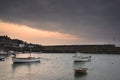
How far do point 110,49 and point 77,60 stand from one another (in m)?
111

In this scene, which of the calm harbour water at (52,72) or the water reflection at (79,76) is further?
the calm harbour water at (52,72)

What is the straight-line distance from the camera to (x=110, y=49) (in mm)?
186500

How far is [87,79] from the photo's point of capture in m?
39.5

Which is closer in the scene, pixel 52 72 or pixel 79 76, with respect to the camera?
pixel 79 76

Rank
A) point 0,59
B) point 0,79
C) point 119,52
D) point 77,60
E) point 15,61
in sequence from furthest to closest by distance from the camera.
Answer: point 119,52 < point 0,59 < point 77,60 < point 15,61 < point 0,79

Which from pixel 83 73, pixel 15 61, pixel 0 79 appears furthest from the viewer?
pixel 15 61

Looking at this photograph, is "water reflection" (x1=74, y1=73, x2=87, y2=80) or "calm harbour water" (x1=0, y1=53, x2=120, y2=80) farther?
"calm harbour water" (x1=0, y1=53, x2=120, y2=80)

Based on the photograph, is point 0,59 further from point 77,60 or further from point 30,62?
point 77,60

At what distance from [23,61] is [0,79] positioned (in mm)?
37847

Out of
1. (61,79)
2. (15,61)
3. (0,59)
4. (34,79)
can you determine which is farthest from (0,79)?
(0,59)

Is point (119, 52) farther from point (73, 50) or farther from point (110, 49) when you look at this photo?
point (73, 50)

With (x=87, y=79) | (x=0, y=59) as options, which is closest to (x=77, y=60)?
(x=0, y=59)

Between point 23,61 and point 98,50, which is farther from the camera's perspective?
point 98,50

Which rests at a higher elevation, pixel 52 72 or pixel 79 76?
pixel 52 72
